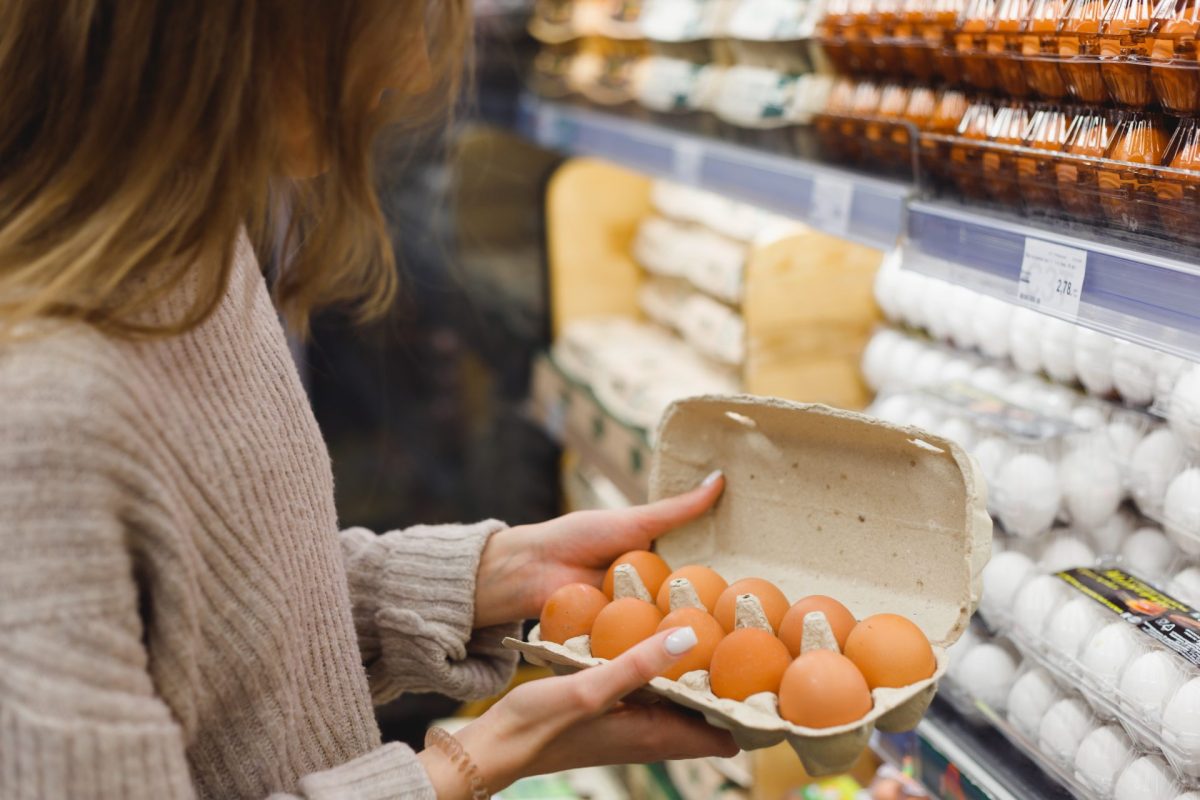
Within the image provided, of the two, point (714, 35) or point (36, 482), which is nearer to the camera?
point (36, 482)

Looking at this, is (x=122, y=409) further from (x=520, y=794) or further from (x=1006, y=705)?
(x=520, y=794)

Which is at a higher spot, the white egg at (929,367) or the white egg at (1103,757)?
the white egg at (929,367)

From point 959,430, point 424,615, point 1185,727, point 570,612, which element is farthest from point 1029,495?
point 424,615

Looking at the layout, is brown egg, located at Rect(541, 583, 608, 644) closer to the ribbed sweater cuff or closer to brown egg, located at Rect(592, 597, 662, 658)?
brown egg, located at Rect(592, 597, 662, 658)

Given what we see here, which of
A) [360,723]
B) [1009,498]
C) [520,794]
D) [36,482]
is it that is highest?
[36,482]

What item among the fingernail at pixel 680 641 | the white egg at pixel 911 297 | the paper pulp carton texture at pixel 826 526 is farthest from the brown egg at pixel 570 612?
the white egg at pixel 911 297

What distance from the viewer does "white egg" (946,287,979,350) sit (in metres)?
1.61

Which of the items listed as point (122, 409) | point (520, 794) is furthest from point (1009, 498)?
point (520, 794)

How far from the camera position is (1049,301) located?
1042mm

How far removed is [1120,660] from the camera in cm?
110

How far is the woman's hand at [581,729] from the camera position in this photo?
0.94m

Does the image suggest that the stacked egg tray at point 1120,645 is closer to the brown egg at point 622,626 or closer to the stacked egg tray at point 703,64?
the brown egg at point 622,626

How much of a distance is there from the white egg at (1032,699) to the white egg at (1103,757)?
0.09m

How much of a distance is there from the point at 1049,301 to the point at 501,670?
727 millimetres
